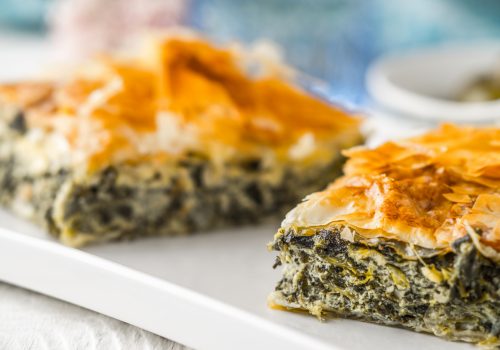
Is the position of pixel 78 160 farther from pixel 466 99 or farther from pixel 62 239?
pixel 466 99

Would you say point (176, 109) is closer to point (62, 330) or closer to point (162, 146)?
point (162, 146)

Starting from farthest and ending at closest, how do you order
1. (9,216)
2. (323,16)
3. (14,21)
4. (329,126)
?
1. (14,21)
2. (323,16)
3. (329,126)
4. (9,216)

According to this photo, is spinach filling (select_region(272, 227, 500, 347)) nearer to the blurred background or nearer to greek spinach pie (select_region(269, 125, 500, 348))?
greek spinach pie (select_region(269, 125, 500, 348))

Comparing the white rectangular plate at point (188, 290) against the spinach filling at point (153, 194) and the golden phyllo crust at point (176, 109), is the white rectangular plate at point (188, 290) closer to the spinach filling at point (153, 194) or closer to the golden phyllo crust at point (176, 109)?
the spinach filling at point (153, 194)

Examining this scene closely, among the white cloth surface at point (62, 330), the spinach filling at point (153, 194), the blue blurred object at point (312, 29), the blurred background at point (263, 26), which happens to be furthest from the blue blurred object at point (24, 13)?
the white cloth surface at point (62, 330)

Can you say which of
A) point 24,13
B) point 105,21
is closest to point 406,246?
point 105,21

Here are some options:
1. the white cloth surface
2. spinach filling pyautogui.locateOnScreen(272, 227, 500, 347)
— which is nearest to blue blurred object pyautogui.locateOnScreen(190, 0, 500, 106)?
spinach filling pyautogui.locateOnScreen(272, 227, 500, 347)

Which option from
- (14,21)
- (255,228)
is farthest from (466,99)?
(14,21)
